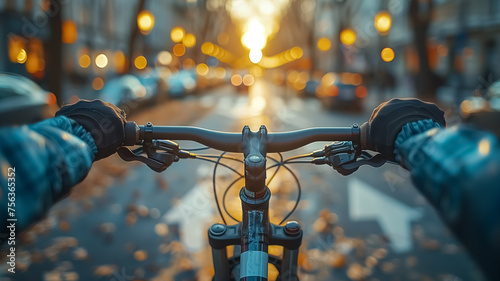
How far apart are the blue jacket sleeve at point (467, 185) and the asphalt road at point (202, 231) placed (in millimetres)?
3235

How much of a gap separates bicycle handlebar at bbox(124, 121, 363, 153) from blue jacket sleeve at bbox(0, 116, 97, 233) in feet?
1.80

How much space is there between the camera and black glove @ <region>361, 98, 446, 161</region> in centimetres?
172

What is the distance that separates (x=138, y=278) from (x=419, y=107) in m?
3.28

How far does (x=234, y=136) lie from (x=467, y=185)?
108cm

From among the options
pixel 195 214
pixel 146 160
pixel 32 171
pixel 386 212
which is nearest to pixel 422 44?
pixel 386 212

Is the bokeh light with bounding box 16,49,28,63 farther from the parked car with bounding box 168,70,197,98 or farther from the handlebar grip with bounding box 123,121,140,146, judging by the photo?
the handlebar grip with bounding box 123,121,140,146

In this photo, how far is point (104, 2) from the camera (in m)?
40.8

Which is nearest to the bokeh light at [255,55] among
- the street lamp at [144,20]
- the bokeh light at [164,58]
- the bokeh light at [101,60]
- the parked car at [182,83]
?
the bokeh light at [164,58]

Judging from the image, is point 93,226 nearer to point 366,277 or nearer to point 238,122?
point 366,277

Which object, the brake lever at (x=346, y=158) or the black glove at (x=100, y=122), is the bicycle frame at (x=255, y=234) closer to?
the brake lever at (x=346, y=158)

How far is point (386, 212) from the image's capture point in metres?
5.98

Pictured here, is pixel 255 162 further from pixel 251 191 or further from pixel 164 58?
pixel 164 58

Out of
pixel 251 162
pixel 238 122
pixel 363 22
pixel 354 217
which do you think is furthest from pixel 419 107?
pixel 363 22

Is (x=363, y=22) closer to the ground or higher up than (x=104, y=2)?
higher up
